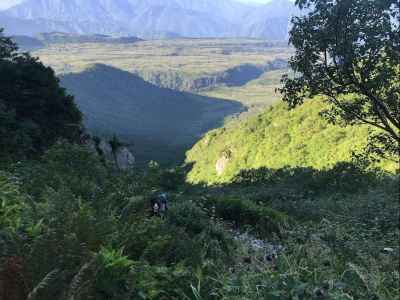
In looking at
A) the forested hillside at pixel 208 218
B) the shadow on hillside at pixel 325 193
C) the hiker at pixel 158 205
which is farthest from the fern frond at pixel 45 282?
the shadow on hillside at pixel 325 193

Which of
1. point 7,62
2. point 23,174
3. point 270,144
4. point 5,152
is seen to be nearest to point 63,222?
point 23,174

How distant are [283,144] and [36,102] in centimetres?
5459

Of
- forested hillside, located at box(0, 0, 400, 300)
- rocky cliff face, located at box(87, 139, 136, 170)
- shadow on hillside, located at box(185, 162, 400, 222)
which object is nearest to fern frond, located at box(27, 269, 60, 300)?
forested hillside, located at box(0, 0, 400, 300)

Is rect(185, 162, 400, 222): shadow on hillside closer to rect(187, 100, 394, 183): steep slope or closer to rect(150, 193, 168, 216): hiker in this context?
rect(150, 193, 168, 216): hiker

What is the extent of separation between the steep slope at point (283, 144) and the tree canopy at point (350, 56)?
3736cm

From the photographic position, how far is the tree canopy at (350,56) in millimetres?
12430

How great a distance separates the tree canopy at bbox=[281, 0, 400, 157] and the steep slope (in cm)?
3736

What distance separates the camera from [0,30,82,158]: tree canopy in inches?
1176

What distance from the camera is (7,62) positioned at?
33969 millimetres

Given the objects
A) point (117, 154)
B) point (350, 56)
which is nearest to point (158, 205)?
point (350, 56)

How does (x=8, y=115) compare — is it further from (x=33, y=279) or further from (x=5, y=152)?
(x=33, y=279)

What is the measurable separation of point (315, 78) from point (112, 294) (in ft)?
32.2

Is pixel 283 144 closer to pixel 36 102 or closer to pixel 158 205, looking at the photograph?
pixel 36 102

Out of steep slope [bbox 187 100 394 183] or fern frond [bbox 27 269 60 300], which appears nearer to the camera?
fern frond [bbox 27 269 60 300]
